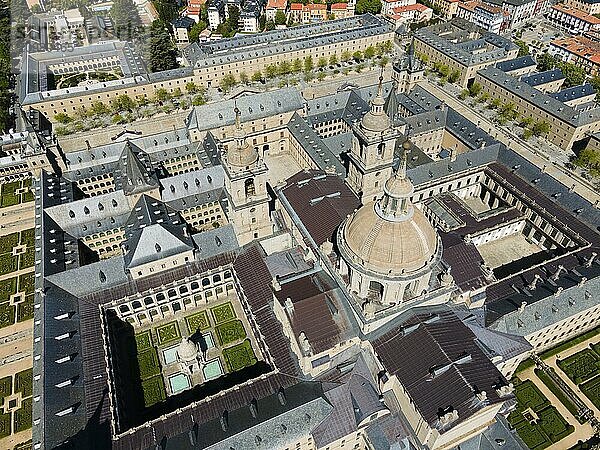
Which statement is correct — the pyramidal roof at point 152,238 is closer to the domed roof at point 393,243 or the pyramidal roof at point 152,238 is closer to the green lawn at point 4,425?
the green lawn at point 4,425

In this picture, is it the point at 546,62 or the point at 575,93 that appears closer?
the point at 575,93

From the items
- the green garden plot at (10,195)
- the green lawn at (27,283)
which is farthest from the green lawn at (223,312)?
the green garden plot at (10,195)

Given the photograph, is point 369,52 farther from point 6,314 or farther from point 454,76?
point 6,314

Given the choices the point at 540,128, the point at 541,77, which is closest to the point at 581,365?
the point at 540,128

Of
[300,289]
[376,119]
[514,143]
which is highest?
[376,119]

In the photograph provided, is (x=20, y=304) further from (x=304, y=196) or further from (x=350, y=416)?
(x=350, y=416)

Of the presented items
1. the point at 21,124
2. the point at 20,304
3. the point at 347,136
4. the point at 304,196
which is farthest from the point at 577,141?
the point at 21,124

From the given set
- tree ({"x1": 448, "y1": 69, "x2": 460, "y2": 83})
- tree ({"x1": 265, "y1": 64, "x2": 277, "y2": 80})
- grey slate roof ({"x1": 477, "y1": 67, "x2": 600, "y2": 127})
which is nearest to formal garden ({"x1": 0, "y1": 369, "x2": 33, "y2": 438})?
tree ({"x1": 265, "y1": 64, "x2": 277, "y2": 80})
